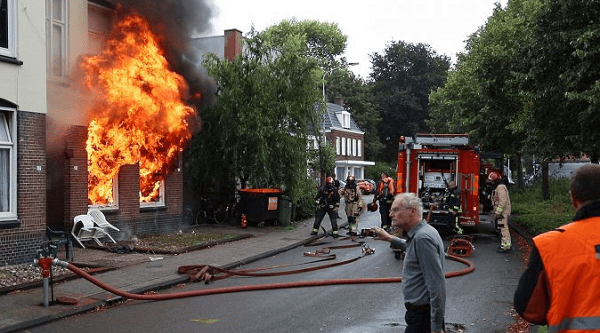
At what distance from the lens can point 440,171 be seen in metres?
16.8

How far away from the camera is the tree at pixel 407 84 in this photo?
61.0 m

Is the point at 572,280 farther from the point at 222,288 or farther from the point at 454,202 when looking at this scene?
the point at 454,202

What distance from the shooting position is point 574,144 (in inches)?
544

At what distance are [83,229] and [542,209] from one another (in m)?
16.3

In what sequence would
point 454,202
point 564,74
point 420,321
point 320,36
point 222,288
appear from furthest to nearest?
point 320,36, point 454,202, point 564,74, point 222,288, point 420,321

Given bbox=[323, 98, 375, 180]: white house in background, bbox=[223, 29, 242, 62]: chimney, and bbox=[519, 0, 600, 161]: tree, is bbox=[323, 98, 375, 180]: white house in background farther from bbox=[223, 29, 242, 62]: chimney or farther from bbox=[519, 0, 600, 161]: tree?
bbox=[519, 0, 600, 161]: tree

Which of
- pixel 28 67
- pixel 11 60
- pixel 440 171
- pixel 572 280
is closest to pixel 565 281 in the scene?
pixel 572 280

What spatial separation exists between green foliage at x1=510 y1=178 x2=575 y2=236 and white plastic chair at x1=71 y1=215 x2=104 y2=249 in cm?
1089

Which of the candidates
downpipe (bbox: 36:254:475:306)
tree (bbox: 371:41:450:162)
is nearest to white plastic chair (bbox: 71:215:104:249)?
downpipe (bbox: 36:254:475:306)

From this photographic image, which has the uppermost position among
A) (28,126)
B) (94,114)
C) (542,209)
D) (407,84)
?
(407,84)

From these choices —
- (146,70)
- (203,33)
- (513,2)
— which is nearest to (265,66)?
(203,33)

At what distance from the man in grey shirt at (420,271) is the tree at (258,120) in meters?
14.6

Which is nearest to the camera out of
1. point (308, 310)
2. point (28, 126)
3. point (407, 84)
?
point (308, 310)

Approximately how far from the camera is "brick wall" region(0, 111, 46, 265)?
11.3m
